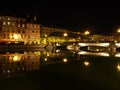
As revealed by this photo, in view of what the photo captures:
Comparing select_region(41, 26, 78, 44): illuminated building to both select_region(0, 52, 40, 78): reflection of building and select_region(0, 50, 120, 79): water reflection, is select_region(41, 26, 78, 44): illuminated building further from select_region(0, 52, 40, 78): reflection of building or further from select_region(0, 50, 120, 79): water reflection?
select_region(0, 52, 40, 78): reflection of building

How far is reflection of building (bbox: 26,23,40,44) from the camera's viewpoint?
6369 centimetres

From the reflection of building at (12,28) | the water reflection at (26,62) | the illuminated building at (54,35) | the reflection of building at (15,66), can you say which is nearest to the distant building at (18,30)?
the reflection of building at (12,28)

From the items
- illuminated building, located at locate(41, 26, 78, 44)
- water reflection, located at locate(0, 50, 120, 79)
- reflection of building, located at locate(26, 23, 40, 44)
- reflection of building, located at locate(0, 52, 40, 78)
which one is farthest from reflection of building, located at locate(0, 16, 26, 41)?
reflection of building, located at locate(0, 52, 40, 78)

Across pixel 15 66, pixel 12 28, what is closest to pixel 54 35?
pixel 12 28

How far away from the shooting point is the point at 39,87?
19125 mm

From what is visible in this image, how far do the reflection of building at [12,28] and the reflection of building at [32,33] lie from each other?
1308mm

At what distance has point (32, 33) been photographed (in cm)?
6462

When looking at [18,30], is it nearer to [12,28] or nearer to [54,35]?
[12,28]

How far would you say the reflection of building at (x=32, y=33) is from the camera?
209 feet

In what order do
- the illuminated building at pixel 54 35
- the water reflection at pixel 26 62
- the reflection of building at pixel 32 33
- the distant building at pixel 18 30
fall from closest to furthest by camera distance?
the water reflection at pixel 26 62, the distant building at pixel 18 30, the reflection of building at pixel 32 33, the illuminated building at pixel 54 35

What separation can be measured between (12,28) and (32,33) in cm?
568

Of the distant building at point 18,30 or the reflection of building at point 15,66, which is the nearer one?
the reflection of building at point 15,66

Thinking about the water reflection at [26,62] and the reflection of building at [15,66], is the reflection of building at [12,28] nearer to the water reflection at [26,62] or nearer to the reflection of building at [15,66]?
the water reflection at [26,62]

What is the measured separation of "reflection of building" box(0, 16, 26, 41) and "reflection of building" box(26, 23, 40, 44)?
51.5 inches
